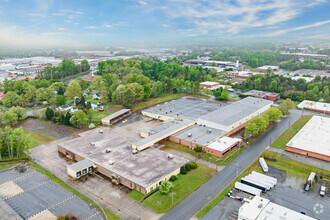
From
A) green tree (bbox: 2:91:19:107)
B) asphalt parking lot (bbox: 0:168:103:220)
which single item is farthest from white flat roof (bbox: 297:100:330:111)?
green tree (bbox: 2:91:19:107)

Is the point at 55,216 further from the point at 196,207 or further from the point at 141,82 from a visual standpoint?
the point at 141,82

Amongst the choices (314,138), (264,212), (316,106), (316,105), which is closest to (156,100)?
(314,138)

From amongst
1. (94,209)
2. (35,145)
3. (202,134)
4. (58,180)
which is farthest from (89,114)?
(94,209)

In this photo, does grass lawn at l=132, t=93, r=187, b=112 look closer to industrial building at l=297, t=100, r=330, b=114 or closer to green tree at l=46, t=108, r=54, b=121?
green tree at l=46, t=108, r=54, b=121

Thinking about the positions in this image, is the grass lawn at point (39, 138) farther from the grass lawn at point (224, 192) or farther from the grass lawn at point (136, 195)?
the grass lawn at point (224, 192)

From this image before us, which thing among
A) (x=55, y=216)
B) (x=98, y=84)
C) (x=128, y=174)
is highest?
(x=98, y=84)

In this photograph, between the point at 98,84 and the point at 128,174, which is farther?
the point at 98,84

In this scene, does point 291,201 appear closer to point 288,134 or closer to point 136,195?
point 136,195

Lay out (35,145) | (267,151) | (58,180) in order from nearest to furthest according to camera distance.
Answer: (58,180) → (267,151) → (35,145)
